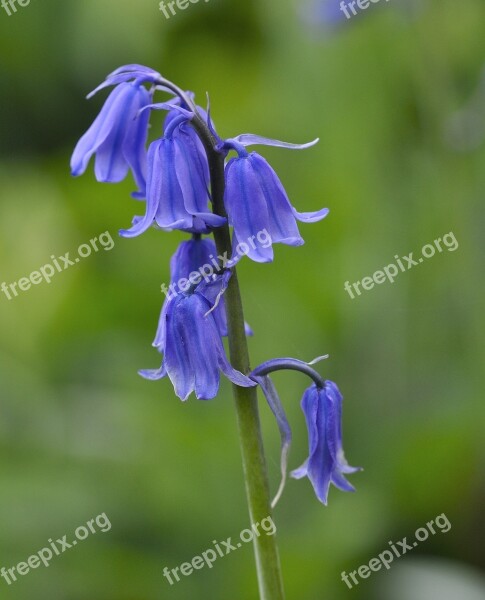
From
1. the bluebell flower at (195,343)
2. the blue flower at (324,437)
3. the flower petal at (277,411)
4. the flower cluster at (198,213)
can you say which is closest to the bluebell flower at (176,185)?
the flower cluster at (198,213)

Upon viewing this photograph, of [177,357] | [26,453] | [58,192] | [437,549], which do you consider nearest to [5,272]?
[58,192]

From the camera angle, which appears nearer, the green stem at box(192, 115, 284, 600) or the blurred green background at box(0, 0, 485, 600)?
the green stem at box(192, 115, 284, 600)

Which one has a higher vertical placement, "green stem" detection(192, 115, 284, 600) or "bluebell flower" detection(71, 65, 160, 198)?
"bluebell flower" detection(71, 65, 160, 198)

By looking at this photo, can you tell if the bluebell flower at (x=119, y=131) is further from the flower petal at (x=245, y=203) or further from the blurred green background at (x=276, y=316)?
the blurred green background at (x=276, y=316)

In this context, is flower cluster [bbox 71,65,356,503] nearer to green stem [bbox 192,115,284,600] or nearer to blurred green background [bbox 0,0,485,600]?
green stem [bbox 192,115,284,600]

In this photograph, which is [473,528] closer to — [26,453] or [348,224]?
[348,224]

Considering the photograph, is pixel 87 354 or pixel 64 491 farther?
pixel 87 354

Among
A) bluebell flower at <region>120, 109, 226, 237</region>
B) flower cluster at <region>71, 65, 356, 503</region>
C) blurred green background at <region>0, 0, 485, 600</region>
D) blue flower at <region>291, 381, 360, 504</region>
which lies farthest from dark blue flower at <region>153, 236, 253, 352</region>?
blurred green background at <region>0, 0, 485, 600</region>
